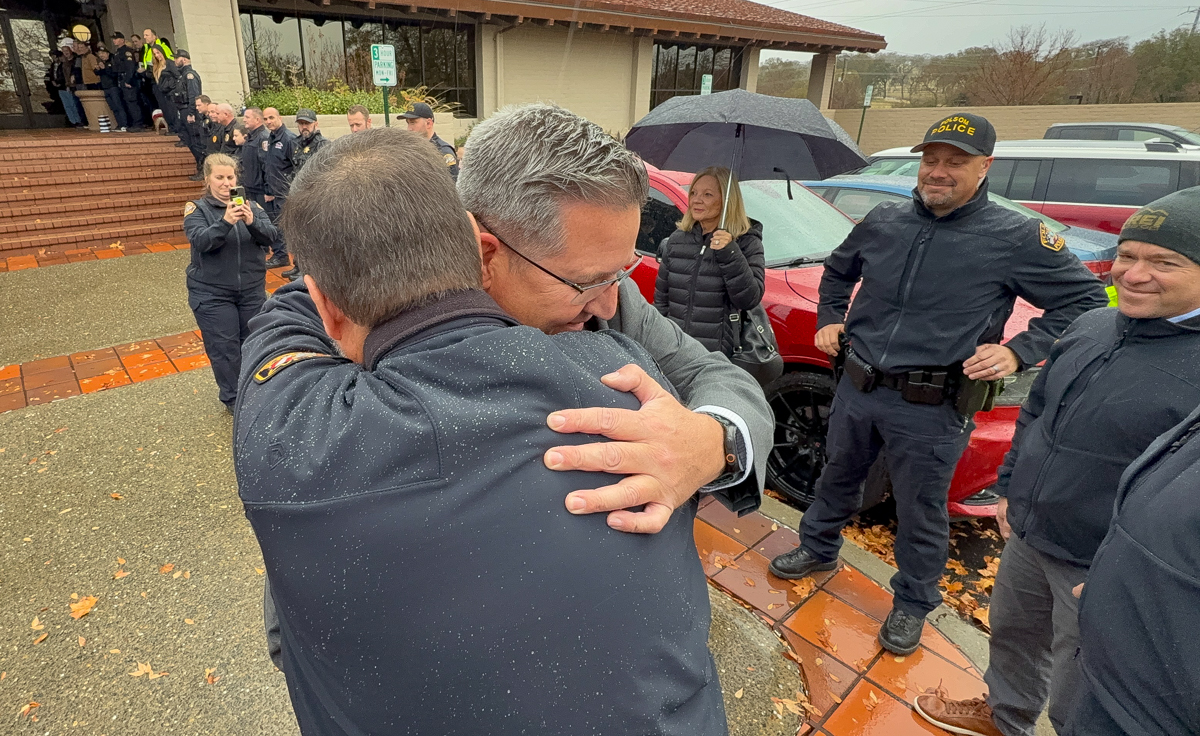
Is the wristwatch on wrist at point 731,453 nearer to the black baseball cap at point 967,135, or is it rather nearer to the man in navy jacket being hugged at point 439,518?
the man in navy jacket being hugged at point 439,518

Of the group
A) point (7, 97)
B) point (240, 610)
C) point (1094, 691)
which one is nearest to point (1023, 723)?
point (1094, 691)

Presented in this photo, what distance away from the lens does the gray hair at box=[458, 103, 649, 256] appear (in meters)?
1.02

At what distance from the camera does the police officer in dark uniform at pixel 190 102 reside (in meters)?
10.6

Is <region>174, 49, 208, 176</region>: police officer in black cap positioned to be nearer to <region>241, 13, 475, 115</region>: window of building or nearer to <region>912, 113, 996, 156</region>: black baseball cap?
<region>241, 13, 475, 115</region>: window of building

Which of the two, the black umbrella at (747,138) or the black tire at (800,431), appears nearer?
the black umbrella at (747,138)

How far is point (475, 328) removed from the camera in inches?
30.9

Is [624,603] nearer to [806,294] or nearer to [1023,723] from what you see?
[1023,723]

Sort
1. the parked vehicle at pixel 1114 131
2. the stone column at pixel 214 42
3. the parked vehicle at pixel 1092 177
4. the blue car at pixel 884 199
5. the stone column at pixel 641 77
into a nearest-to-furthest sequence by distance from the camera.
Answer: the blue car at pixel 884 199
the parked vehicle at pixel 1092 177
the stone column at pixel 214 42
the parked vehicle at pixel 1114 131
the stone column at pixel 641 77

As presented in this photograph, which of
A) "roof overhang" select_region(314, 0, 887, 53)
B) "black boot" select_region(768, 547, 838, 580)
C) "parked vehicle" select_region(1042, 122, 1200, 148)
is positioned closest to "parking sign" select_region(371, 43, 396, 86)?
"roof overhang" select_region(314, 0, 887, 53)

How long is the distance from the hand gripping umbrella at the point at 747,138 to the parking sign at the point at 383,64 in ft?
19.1

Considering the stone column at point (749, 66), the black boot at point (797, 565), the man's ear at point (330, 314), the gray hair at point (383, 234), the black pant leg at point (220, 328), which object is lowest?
the black boot at point (797, 565)

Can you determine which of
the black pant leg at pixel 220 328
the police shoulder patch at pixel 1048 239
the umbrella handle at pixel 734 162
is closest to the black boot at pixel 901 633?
the police shoulder patch at pixel 1048 239

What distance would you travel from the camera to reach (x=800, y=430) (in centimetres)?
374

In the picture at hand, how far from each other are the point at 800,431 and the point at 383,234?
3.29 m
